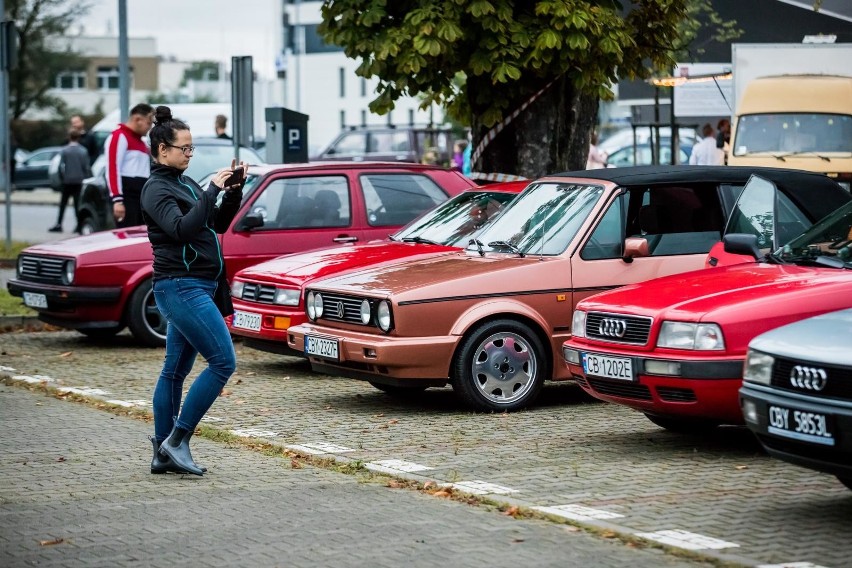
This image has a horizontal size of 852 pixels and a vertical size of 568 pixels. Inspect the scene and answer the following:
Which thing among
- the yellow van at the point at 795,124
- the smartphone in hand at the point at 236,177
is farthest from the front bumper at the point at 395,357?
the yellow van at the point at 795,124

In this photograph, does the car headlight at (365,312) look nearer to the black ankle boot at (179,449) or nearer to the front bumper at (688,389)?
the front bumper at (688,389)

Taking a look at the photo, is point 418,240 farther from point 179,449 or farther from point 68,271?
point 179,449

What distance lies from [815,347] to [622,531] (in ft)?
3.76

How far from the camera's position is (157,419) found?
8.20 metres

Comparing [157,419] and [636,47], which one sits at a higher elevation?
[636,47]

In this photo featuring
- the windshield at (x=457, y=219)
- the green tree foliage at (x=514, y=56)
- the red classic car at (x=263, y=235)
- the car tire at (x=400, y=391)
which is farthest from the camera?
the green tree foliage at (x=514, y=56)

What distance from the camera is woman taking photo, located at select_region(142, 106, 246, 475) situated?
7.84m

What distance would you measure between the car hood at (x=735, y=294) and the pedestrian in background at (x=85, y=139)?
19958 mm

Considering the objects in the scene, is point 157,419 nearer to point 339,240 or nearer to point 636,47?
point 339,240

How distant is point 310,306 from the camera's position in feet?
34.9

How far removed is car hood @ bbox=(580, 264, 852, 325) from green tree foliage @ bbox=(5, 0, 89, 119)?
59.6 metres

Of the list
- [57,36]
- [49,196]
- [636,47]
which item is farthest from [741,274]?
[57,36]

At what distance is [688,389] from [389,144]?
30019 mm

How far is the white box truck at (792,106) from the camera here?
2286 centimetres
